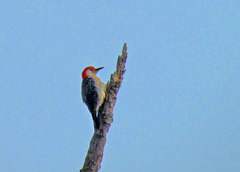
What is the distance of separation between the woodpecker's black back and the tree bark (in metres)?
0.14

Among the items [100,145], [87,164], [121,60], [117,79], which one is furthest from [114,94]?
[87,164]

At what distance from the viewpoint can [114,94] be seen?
6469 mm

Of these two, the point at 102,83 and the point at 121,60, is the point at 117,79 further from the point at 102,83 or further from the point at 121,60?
the point at 102,83

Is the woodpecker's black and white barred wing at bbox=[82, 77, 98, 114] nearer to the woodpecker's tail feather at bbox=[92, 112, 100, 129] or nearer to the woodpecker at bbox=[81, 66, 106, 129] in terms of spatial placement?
Answer: the woodpecker at bbox=[81, 66, 106, 129]

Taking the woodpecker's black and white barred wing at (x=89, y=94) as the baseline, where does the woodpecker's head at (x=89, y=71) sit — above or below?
above

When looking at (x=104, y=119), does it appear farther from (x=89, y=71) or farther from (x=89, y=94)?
(x=89, y=71)

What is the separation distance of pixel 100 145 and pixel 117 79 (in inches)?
56.2

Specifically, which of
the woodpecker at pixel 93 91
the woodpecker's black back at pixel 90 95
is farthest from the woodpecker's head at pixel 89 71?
the woodpecker's black back at pixel 90 95

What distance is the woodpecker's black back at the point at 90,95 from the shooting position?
6.63 metres

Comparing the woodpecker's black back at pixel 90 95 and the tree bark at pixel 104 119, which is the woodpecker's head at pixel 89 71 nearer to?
the woodpecker's black back at pixel 90 95

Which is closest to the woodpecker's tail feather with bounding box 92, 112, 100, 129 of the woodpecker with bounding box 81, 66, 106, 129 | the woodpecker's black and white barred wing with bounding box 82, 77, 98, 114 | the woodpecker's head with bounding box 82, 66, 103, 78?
the woodpecker with bounding box 81, 66, 106, 129

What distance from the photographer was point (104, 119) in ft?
20.4

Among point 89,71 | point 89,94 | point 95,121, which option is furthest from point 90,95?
point 89,71

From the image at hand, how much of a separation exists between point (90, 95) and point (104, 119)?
98 centimetres
